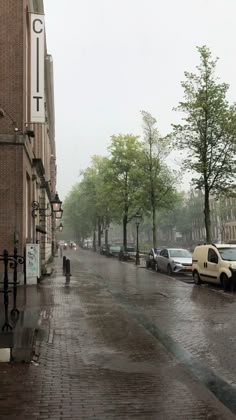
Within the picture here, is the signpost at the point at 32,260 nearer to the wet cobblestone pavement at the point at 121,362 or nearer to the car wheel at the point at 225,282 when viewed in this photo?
the wet cobblestone pavement at the point at 121,362

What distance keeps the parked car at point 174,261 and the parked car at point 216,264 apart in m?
4.44

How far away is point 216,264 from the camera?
17.5 m

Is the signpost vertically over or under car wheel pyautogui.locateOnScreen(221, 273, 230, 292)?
over

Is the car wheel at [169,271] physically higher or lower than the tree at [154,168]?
lower

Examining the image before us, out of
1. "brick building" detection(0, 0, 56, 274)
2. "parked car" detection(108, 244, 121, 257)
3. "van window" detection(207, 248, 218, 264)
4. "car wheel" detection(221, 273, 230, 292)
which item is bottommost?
"car wheel" detection(221, 273, 230, 292)

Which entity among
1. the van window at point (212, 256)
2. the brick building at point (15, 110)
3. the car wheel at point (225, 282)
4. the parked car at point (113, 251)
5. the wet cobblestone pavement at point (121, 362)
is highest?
the brick building at point (15, 110)

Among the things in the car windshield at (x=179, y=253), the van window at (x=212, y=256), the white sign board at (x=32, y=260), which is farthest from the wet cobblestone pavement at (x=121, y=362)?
the car windshield at (x=179, y=253)

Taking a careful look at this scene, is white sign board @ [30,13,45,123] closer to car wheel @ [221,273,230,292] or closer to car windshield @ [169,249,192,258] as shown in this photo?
car wheel @ [221,273,230,292]

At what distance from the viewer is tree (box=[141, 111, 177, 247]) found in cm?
3859

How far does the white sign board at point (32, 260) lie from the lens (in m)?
17.3

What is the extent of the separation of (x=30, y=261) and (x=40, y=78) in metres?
7.15

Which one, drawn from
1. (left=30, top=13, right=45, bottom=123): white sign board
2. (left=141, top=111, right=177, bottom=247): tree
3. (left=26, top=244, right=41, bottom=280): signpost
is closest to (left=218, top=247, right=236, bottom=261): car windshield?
(left=26, top=244, right=41, bottom=280): signpost

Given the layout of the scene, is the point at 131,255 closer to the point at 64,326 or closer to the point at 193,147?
the point at 193,147

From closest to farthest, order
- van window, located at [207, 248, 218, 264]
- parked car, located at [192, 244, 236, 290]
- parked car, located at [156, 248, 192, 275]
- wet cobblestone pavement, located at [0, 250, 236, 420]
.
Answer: wet cobblestone pavement, located at [0, 250, 236, 420], parked car, located at [192, 244, 236, 290], van window, located at [207, 248, 218, 264], parked car, located at [156, 248, 192, 275]
